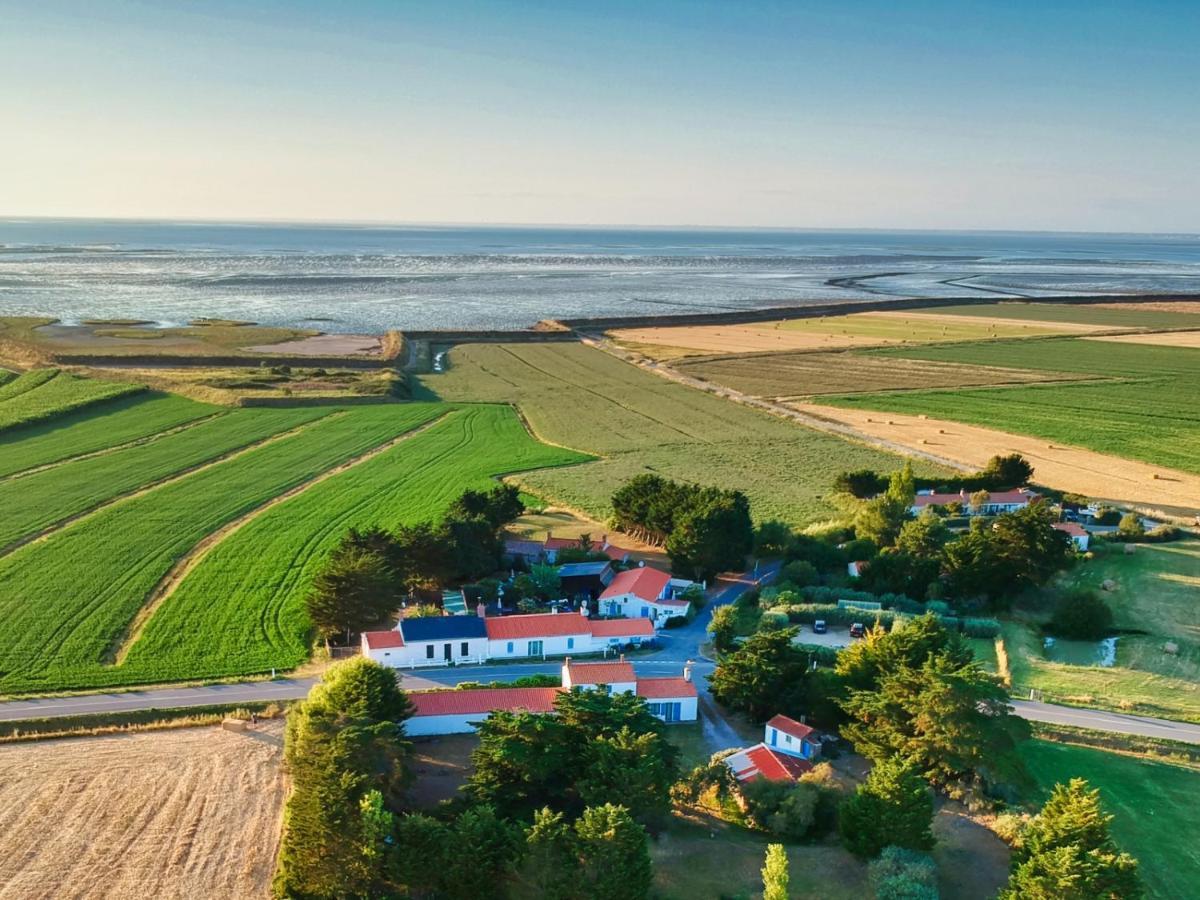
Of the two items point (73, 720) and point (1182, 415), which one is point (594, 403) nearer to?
point (1182, 415)

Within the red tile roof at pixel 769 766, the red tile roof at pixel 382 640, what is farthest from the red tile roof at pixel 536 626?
the red tile roof at pixel 769 766

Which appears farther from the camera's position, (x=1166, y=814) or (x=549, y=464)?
(x=549, y=464)

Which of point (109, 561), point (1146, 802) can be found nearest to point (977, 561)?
point (1146, 802)

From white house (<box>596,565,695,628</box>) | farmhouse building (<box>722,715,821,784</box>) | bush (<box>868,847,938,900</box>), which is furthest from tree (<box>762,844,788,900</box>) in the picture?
→ white house (<box>596,565,695,628</box>)

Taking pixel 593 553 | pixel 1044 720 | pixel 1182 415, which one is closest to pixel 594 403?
pixel 593 553

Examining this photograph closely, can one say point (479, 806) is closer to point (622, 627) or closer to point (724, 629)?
point (622, 627)
